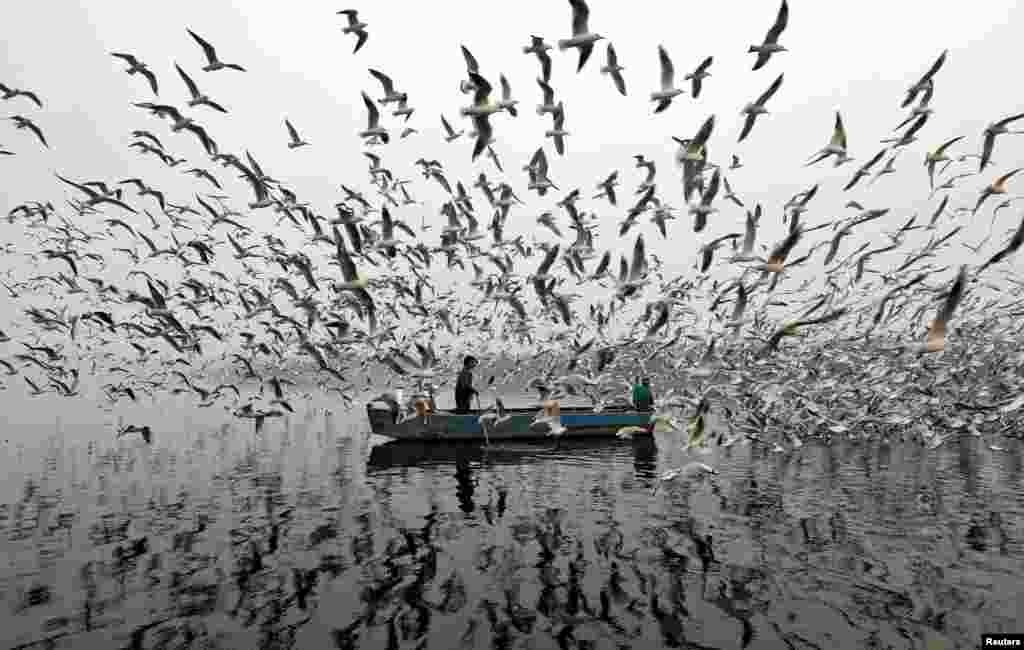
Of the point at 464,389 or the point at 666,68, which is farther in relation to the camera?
the point at 464,389

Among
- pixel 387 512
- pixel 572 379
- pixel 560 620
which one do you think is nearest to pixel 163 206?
pixel 387 512

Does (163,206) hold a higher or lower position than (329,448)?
higher

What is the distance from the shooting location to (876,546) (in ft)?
40.3

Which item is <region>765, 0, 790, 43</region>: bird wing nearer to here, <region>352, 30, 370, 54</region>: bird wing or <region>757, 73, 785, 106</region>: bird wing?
<region>757, 73, 785, 106</region>: bird wing

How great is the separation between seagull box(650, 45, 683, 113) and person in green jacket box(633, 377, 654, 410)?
2095 centimetres

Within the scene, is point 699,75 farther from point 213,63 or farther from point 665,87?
point 213,63

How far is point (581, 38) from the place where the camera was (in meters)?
10.9

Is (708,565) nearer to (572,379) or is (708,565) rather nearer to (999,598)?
(999,598)

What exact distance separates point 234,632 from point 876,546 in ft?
40.3

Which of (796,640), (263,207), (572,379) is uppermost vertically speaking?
(263,207)

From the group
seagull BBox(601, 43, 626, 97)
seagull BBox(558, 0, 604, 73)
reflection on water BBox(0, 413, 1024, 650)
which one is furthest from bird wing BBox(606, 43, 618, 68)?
reflection on water BBox(0, 413, 1024, 650)

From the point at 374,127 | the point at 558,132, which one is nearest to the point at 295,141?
the point at 374,127

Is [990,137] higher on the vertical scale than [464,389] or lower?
higher

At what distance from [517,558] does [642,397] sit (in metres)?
21.4
